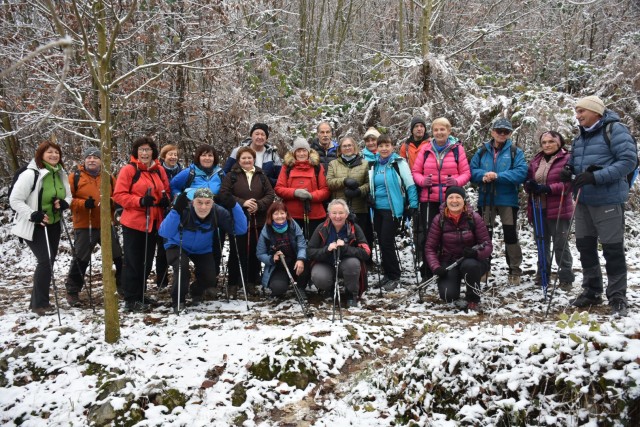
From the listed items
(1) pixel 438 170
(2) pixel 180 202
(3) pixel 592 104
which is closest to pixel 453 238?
(1) pixel 438 170

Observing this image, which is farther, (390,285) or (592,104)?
(390,285)

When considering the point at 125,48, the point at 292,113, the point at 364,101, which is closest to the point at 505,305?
the point at 364,101

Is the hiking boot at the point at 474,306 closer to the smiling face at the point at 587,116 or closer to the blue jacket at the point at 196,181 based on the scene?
the smiling face at the point at 587,116

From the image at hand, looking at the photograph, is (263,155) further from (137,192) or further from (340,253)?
(340,253)

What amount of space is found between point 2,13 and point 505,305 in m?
10.9

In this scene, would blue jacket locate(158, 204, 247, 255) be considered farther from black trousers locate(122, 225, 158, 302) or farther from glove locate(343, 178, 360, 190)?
glove locate(343, 178, 360, 190)

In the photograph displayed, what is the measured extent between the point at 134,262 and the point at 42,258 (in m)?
1.13

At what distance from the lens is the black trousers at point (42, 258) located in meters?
5.74

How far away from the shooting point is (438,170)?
21.9 feet

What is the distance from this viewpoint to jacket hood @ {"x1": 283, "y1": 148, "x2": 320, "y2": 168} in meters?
6.94

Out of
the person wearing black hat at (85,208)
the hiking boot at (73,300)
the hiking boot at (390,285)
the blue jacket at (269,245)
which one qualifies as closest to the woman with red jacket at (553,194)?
the hiking boot at (390,285)

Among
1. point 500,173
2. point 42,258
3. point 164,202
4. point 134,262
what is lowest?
point 134,262

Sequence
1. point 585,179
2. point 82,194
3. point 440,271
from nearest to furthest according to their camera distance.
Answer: point 585,179 → point 440,271 → point 82,194

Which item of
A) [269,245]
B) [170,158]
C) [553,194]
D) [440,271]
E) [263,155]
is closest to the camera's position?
[440,271]
